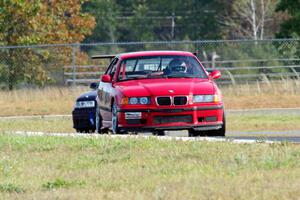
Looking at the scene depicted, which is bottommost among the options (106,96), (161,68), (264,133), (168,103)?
(264,133)

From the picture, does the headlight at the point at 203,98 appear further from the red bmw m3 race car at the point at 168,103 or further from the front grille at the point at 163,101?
the front grille at the point at 163,101

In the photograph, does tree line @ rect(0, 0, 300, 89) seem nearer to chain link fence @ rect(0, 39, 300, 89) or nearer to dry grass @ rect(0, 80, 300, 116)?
chain link fence @ rect(0, 39, 300, 89)

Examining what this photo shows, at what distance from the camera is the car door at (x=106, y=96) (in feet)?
66.1

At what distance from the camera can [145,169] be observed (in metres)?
12.8

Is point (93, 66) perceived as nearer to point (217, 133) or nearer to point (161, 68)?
point (161, 68)

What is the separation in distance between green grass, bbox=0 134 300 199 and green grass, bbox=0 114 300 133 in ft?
28.8

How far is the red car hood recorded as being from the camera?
18.9 m

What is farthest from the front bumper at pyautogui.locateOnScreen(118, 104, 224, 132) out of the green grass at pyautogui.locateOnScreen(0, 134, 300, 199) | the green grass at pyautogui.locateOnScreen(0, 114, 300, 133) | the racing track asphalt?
the green grass at pyautogui.locateOnScreen(0, 114, 300, 133)

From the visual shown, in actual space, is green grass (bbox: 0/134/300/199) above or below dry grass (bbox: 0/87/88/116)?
above

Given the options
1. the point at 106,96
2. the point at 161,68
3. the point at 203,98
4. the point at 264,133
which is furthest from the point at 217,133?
the point at 264,133

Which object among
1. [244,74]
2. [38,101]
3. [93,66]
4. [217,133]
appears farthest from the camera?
[244,74]

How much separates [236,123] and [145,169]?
14.2 metres

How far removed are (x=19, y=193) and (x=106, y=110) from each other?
9.10 meters

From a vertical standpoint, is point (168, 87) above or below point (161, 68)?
below
